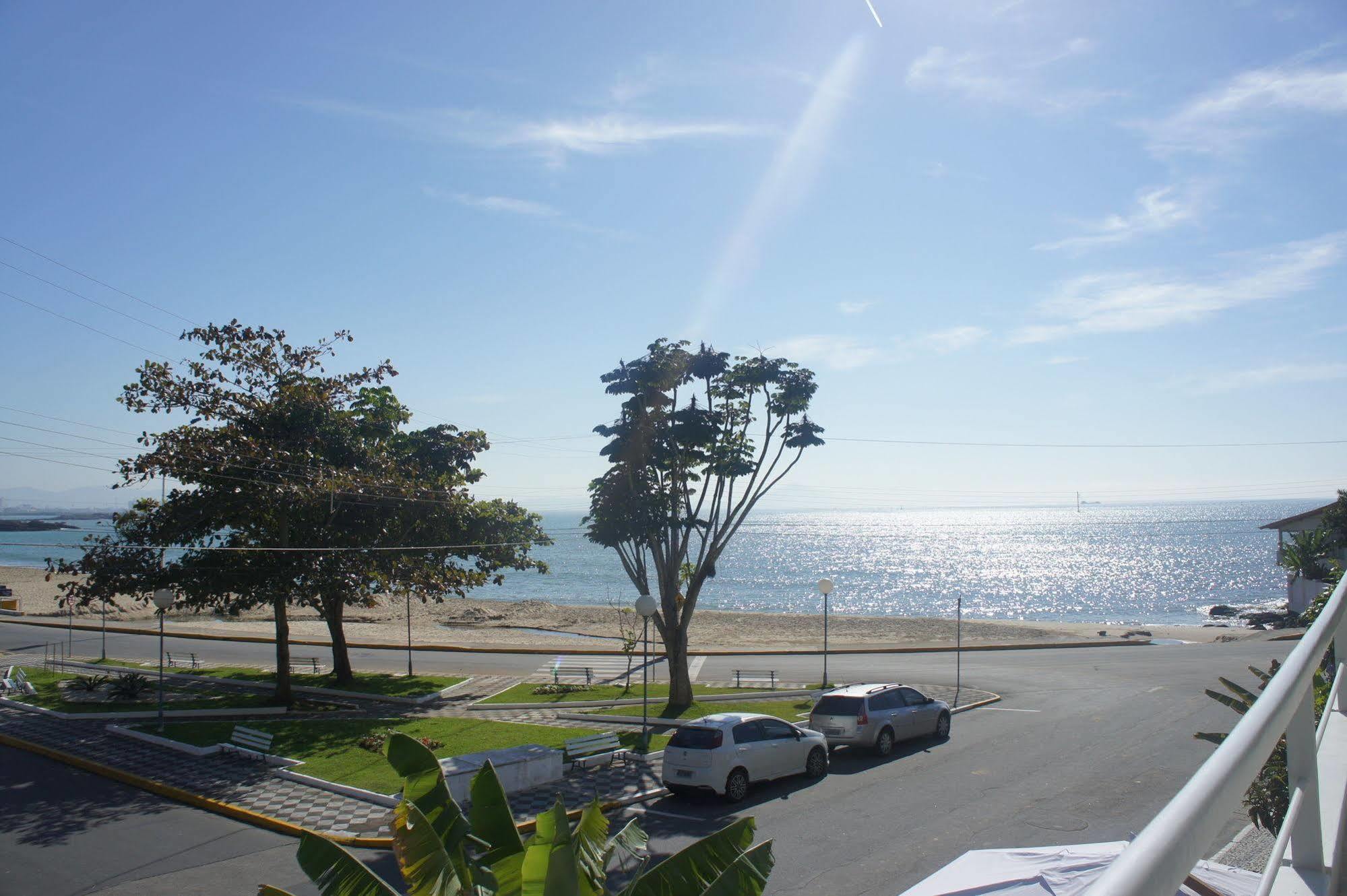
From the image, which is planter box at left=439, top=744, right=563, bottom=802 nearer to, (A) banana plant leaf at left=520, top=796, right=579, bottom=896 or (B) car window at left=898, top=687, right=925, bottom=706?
(B) car window at left=898, top=687, right=925, bottom=706

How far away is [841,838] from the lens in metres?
14.1

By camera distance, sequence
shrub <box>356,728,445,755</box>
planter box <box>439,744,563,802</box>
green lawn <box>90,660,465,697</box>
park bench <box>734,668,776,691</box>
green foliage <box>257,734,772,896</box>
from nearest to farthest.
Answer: green foliage <box>257,734,772,896</box> → planter box <box>439,744,563,802</box> → shrub <box>356,728,445,755</box> → green lawn <box>90,660,465,697</box> → park bench <box>734,668,776,691</box>

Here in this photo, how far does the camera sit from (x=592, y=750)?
763 inches

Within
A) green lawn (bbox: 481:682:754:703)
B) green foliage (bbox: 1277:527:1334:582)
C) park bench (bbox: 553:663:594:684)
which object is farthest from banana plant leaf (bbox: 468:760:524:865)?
green foliage (bbox: 1277:527:1334:582)

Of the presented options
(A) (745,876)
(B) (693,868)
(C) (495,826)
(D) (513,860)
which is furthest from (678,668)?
(A) (745,876)

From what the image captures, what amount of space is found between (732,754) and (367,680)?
1807 cm

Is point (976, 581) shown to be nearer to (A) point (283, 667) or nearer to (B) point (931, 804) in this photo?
(A) point (283, 667)

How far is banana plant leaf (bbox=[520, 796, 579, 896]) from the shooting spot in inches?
201

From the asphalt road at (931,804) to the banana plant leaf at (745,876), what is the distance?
610 cm

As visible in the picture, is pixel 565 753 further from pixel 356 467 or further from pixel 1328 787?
pixel 1328 787

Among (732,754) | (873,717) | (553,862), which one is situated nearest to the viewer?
(553,862)

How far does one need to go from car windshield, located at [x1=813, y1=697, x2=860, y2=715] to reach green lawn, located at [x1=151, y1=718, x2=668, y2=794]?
12.2ft

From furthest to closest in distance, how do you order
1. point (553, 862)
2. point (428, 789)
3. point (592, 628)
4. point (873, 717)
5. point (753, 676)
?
point (592, 628)
point (753, 676)
point (873, 717)
point (428, 789)
point (553, 862)

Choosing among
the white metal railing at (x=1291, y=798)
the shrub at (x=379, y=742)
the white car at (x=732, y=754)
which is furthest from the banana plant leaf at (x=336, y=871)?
the shrub at (x=379, y=742)
